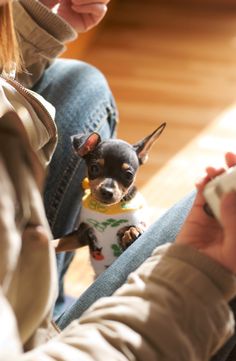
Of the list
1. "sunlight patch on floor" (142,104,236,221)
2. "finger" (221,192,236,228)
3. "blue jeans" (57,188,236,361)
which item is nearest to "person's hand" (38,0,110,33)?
"blue jeans" (57,188,236,361)

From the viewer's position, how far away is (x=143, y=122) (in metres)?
1.86

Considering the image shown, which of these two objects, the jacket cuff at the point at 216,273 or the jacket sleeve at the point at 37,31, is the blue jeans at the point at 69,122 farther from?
the jacket cuff at the point at 216,273

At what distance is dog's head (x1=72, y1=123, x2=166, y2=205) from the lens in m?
0.79

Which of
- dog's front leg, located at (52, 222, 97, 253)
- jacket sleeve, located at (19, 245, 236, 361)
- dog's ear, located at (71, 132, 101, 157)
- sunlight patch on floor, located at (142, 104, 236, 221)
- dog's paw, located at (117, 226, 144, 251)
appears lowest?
sunlight patch on floor, located at (142, 104, 236, 221)

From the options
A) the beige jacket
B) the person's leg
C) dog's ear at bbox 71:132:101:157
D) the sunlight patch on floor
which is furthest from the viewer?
the sunlight patch on floor

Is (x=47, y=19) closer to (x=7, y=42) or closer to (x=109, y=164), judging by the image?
(x=7, y=42)

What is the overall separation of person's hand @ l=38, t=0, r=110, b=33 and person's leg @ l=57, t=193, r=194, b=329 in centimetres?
40

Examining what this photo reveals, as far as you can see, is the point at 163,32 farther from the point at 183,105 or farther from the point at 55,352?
the point at 55,352

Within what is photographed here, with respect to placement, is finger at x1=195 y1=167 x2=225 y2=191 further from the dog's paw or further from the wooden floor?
the wooden floor

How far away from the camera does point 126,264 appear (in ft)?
2.35

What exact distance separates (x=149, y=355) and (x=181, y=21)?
2064 mm

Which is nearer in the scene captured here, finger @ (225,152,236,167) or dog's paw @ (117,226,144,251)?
finger @ (225,152,236,167)

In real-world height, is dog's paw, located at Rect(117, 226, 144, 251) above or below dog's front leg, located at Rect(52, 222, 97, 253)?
above

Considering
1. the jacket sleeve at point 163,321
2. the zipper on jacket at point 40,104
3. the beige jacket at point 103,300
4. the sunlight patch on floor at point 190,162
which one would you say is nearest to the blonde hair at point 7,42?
the zipper on jacket at point 40,104
